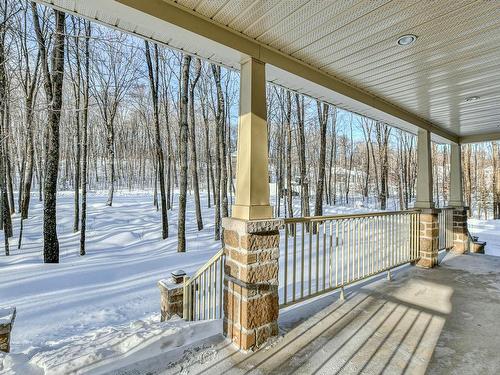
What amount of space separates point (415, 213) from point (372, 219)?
125cm

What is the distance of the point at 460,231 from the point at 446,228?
39 centimetres

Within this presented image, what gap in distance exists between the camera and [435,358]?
209cm

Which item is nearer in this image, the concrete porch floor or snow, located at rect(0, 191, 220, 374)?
the concrete porch floor

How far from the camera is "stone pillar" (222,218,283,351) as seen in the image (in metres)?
2.20

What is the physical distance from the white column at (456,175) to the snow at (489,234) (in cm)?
295

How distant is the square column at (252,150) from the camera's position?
2322 millimetres

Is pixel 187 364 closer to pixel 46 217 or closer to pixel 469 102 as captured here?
pixel 469 102

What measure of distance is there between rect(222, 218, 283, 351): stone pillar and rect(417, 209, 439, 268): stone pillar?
136 inches

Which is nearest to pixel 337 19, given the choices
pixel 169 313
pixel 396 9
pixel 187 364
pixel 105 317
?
pixel 396 9

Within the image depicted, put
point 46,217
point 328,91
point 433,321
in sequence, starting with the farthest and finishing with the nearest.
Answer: point 46,217 < point 328,91 < point 433,321

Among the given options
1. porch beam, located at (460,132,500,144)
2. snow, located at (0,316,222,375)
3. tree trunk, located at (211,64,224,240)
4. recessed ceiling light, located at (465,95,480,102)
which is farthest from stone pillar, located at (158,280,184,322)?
porch beam, located at (460,132,500,144)

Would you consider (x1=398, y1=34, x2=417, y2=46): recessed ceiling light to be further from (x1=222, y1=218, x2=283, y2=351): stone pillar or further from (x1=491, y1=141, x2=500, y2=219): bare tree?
(x1=491, y1=141, x2=500, y2=219): bare tree

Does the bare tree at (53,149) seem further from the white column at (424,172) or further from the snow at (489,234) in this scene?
the snow at (489,234)

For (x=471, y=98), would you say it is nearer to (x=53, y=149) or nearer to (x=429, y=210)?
(x=429, y=210)
